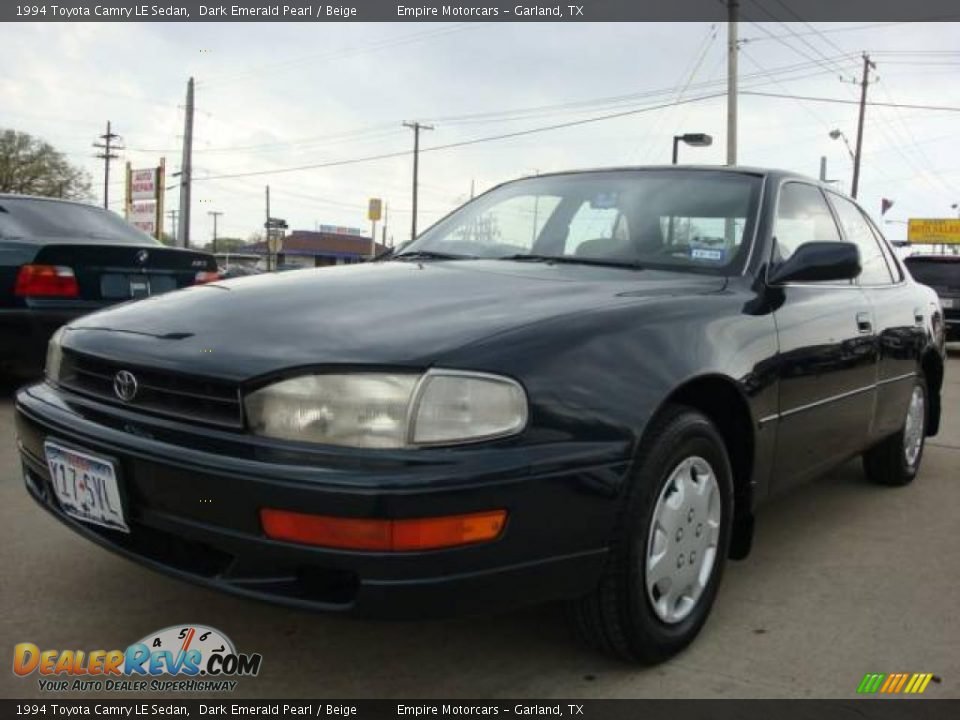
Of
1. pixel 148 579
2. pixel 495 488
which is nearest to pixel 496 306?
pixel 495 488

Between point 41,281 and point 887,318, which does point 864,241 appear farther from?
point 41,281

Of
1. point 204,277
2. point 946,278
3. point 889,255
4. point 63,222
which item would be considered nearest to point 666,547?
point 889,255

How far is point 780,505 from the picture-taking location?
3934 mm

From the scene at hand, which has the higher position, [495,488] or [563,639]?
[495,488]

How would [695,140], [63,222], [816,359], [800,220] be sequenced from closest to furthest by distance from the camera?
[816,359]
[800,220]
[63,222]
[695,140]

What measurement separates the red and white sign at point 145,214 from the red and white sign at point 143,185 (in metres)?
0.25

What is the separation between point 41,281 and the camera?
5.39 metres

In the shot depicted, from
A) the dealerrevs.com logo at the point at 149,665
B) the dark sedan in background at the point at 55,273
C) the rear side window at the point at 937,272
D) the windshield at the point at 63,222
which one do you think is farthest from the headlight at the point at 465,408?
the rear side window at the point at 937,272

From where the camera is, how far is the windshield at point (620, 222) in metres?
2.90

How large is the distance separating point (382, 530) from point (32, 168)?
54.4m

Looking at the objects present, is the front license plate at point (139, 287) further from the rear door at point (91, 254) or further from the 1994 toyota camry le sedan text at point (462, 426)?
the 1994 toyota camry le sedan text at point (462, 426)

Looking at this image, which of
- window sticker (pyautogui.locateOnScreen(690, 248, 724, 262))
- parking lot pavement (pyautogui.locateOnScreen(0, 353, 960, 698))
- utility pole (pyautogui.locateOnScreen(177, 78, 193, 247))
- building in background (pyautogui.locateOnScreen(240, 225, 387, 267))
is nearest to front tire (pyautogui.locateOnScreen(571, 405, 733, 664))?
parking lot pavement (pyautogui.locateOnScreen(0, 353, 960, 698))

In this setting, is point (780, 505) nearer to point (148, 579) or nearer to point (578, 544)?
point (578, 544)

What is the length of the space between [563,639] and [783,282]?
1.39 meters
